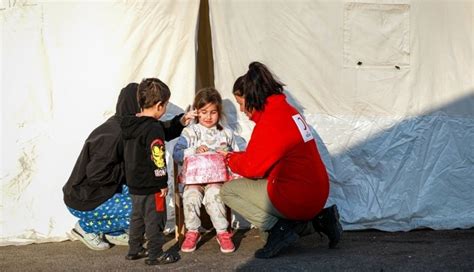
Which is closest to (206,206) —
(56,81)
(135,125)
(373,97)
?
(135,125)

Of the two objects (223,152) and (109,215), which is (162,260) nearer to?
(109,215)

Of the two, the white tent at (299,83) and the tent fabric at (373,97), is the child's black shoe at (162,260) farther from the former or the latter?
the tent fabric at (373,97)

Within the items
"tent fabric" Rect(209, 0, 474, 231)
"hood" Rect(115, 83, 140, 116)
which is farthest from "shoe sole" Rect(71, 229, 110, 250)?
"tent fabric" Rect(209, 0, 474, 231)

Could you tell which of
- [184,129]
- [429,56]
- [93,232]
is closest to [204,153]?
[184,129]

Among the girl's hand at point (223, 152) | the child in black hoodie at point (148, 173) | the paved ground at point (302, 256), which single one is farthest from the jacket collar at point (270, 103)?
the paved ground at point (302, 256)

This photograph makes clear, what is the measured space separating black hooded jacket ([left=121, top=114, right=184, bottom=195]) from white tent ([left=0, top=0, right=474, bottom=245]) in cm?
101

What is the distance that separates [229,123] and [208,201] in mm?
878

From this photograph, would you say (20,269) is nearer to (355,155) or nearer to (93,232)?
(93,232)

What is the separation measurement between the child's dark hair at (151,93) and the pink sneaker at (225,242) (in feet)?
3.23

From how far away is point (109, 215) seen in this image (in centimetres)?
490

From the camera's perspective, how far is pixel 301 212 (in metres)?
4.51

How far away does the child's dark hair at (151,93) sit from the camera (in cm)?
Result: 442

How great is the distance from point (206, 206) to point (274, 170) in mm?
586

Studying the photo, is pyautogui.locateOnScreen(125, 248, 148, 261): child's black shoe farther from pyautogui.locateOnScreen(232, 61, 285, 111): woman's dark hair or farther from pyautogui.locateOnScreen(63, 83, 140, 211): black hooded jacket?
pyautogui.locateOnScreen(232, 61, 285, 111): woman's dark hair
